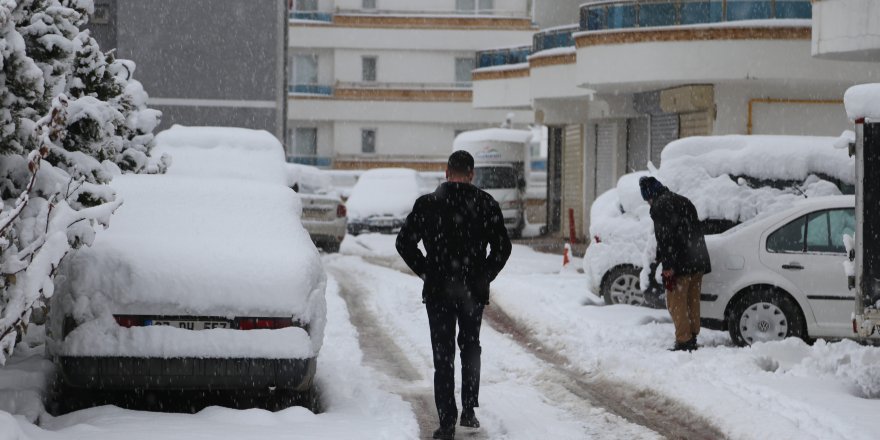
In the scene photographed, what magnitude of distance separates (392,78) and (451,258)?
50.2 meters

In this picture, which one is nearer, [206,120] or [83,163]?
[83,163]

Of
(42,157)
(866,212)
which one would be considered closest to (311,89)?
(866,212)

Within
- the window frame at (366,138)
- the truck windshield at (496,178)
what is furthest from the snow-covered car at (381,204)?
the window frame at (366,138)

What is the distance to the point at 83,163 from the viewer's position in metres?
8.55

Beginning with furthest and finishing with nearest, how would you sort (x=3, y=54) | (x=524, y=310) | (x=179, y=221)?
1. (x=524, y=310)
2. (x=179, y=221)
3. (x=3, y=54)

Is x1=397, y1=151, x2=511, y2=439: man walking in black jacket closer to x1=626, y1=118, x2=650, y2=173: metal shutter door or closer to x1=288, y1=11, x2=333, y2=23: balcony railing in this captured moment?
x1=626, y1=118, x2=650, y2=173: metal shutter door

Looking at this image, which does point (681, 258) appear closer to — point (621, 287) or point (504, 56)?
point (621, 287)

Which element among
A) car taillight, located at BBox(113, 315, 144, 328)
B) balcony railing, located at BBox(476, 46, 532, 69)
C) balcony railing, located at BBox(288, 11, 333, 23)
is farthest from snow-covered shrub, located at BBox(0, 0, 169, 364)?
balcony railing, located at BBox(288, 11, 333, 23)

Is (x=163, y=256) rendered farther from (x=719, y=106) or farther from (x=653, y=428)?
(x=719, y=106)

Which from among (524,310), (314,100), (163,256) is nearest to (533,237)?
(524,310)

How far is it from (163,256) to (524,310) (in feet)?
25.5

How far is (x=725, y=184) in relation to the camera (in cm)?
1380

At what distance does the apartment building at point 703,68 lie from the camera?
850 inches

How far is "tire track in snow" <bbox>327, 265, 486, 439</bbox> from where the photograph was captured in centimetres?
877
